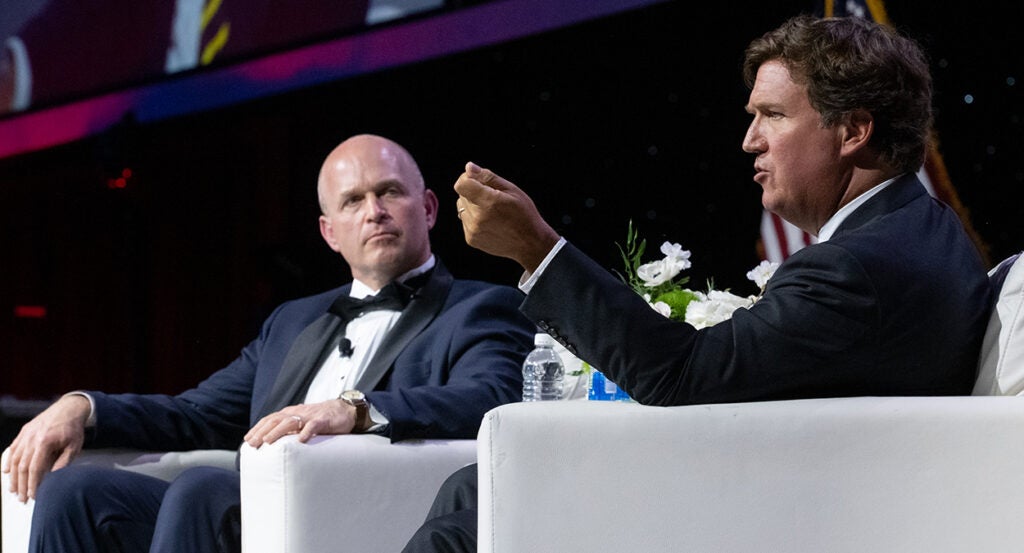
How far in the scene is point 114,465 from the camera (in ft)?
8.46

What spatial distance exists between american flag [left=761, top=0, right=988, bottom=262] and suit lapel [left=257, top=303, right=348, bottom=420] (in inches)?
52.1

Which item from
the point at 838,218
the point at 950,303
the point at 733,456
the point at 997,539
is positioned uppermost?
the point at 838,218

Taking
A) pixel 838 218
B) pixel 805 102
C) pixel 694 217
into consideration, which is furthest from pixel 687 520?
pixel 694 217

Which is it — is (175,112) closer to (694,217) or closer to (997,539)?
(694,217)

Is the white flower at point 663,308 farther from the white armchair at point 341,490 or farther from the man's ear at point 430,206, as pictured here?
the man's ear at point 430,206

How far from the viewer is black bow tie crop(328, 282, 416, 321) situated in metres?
2.85

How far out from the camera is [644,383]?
4.96ft

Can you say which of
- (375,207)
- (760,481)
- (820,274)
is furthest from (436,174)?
(760,481)

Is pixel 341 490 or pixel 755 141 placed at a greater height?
pixel 755 141

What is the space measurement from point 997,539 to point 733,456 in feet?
1.08

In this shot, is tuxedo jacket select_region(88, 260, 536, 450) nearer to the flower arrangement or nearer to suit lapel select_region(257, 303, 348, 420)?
suit lapel select_region(257, 303, 348, 420)

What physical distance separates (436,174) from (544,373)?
6.95 feet

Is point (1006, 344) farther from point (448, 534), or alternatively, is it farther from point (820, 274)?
point (448, 534)

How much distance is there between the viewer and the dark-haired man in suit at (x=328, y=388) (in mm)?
2209
